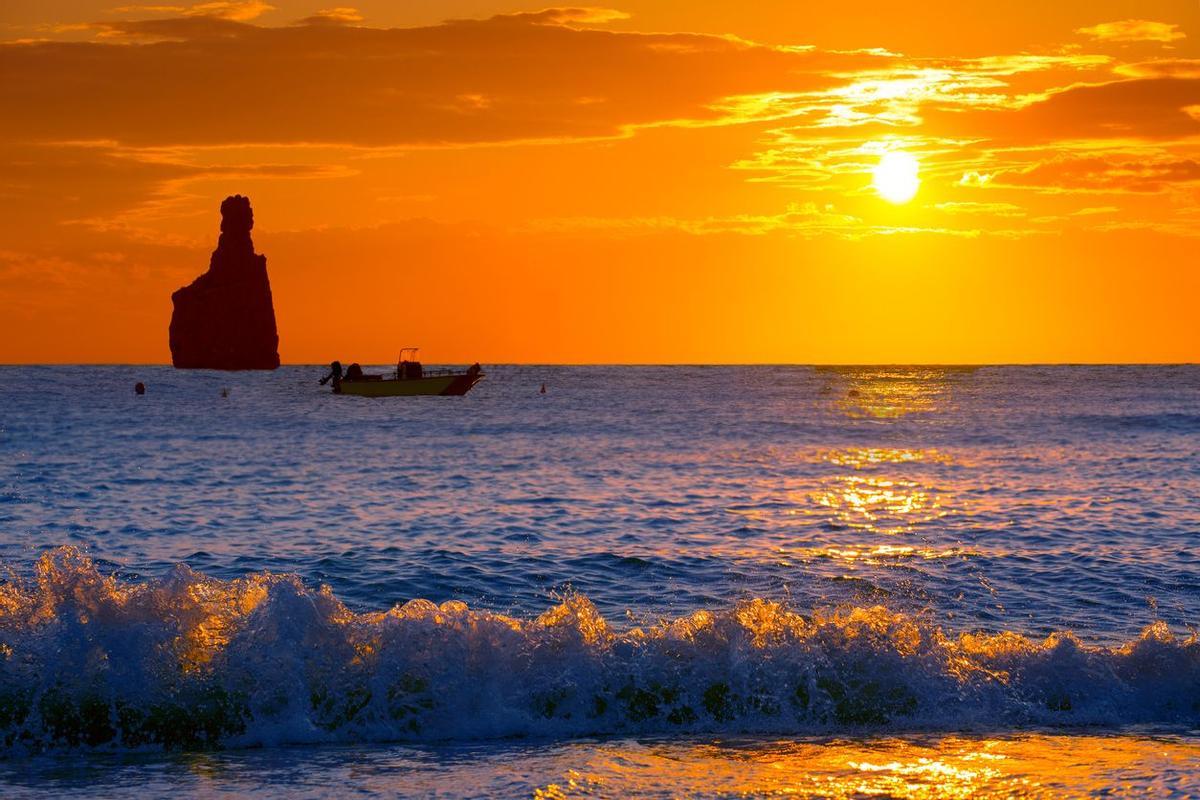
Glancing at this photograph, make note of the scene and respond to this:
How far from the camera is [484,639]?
12719mm

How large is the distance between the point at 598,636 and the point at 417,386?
8535 centimetres

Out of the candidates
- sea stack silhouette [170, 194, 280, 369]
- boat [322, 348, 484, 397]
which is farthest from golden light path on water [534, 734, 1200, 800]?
sea stack silhouette [170, 194, 280, 369]

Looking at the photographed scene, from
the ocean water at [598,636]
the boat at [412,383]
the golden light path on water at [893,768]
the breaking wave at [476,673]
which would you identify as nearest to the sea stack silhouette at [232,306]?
the boat at [412,383]

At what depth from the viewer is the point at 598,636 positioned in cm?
1305

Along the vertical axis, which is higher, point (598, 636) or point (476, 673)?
point (598, 636)

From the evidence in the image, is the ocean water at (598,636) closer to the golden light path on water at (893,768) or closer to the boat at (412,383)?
the golden light path on water at (893,768)

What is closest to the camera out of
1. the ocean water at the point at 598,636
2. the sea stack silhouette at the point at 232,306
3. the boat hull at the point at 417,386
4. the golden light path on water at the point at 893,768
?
the golden light path on water at the point at 893,768

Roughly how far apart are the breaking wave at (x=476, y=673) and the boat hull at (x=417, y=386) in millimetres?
84010

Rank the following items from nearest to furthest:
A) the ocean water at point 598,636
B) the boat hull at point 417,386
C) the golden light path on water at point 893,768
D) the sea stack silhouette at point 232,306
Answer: the golden light path on water at point 893,768, the ocean water at point 598,636, the boat hull at point 417,386, the sea stack silhouette at point 232,306

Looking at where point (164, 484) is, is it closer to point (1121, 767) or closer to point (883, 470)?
point (883, 470)

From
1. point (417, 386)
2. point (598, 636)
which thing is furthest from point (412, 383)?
point (598, 636)

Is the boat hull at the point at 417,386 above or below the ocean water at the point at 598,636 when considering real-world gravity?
above

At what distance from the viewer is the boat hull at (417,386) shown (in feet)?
318

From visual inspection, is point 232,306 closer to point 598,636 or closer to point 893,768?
point 598,636
